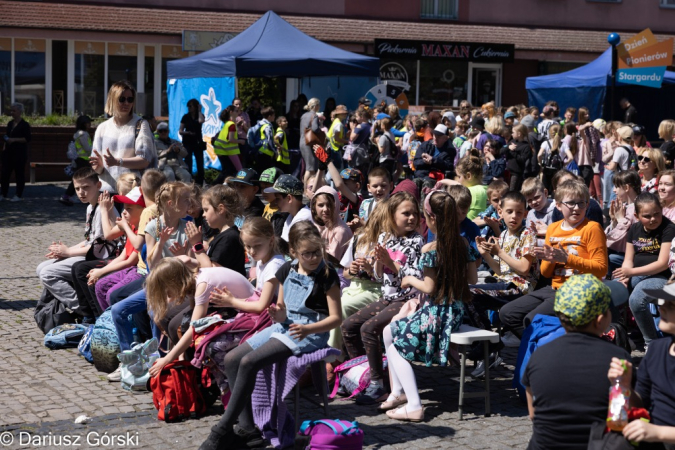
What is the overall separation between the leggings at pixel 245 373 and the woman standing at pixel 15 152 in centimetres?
1388

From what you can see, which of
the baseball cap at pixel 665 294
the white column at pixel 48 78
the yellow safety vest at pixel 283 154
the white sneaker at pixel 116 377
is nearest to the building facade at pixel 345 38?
the white column at pixel 48 78

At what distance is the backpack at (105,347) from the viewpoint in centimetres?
721

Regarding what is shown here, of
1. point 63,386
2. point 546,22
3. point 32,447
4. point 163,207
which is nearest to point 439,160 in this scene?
point 163,207

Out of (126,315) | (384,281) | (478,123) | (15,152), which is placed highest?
(478,123)

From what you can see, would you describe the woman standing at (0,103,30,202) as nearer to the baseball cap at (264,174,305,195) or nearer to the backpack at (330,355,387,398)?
the baseball cap at (264,174,305,195)

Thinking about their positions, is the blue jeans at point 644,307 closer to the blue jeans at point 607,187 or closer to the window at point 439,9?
the blue jeans at point 607,187

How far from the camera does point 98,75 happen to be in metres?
27.0

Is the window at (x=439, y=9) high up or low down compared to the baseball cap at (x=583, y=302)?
up

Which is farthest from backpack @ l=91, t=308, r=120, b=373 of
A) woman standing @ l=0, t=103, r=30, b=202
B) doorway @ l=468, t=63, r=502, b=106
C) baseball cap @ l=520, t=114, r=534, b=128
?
doorway @ l=468, t=63, r=502, b=106

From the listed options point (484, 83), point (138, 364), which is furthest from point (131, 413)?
point (484, 83)

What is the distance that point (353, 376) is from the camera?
664cm

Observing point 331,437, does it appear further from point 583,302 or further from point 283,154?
point 283,154

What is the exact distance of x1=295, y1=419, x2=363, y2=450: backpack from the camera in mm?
5332

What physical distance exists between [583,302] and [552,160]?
1267 centimetres
